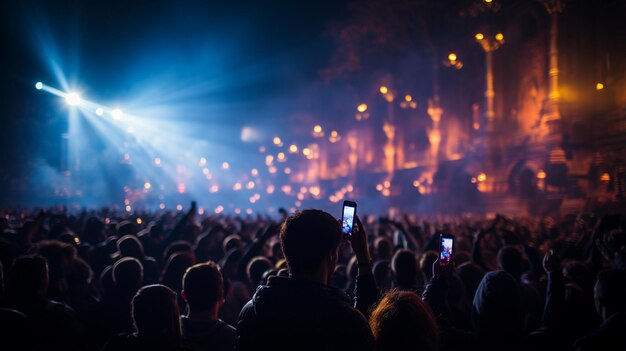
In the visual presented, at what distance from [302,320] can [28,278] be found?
2.98m

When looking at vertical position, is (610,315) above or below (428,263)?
below

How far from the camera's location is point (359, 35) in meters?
42.1

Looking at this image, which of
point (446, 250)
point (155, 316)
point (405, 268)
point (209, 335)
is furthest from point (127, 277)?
point (446, 250)

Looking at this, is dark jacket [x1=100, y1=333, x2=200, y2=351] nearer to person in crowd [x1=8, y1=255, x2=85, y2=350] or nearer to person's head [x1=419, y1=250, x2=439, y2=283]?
person in crowd [x1=8, y1=255, x2=85, y2=350]

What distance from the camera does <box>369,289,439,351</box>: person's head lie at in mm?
2211

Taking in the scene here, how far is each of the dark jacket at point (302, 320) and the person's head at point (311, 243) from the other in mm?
113

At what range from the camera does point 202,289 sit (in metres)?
3.43

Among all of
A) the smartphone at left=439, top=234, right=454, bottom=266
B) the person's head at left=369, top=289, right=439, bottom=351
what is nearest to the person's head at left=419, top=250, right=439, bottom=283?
the smartphone at left=439, top=234, right=454, bottom=266

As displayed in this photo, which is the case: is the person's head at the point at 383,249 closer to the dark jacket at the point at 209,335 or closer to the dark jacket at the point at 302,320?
the dark jacket at the point at 209,335

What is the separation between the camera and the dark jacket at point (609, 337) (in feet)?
11.0

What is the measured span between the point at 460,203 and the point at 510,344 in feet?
106

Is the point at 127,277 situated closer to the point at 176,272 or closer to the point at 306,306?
the point at 176,272

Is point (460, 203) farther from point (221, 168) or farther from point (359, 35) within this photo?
point (221, 168)

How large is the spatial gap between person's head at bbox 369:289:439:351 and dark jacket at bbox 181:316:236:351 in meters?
1.47
